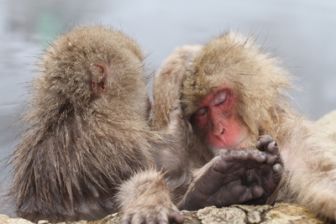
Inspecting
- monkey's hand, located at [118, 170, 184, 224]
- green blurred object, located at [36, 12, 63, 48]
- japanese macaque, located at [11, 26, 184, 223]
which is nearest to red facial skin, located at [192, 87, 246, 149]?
japanese macaque, located at [11, 26, 184, 223]

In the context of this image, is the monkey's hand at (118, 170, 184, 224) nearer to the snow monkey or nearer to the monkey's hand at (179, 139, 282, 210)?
the snow monkey

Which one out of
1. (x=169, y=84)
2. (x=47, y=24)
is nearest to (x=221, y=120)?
(x=169, y=84)

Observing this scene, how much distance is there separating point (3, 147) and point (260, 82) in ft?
3.12

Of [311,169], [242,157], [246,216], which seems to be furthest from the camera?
[311,169]

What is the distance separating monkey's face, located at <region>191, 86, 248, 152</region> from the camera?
2402 mm

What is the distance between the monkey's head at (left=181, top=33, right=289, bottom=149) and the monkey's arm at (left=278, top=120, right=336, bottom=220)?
4.7 inches

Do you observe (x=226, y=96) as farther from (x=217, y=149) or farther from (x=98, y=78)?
(x=98, y=78)

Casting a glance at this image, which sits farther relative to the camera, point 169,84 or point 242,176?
point 169,84

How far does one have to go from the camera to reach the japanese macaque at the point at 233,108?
2305 mm

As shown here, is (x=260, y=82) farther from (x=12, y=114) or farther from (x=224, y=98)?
(x=12, y=114)

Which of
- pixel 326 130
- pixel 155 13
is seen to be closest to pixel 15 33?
pixel 155 13

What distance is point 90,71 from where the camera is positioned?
2.34 metres

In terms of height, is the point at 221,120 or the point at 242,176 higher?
the point at 221,120

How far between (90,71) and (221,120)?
423mm
